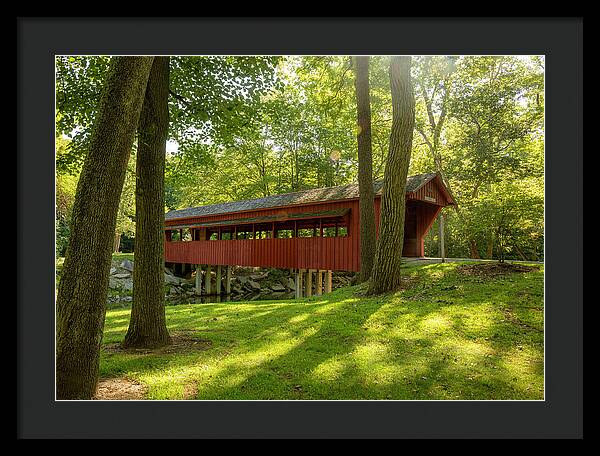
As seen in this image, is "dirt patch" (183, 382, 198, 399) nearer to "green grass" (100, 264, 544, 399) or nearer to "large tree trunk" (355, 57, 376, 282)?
"green grass" (100, 264, 544, 399)

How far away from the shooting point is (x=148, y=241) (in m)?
4.88

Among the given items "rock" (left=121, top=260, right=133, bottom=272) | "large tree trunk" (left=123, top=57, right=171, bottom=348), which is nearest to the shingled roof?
"rock" (left=121, top=260, right=133, bottom=272)

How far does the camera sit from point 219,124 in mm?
7461

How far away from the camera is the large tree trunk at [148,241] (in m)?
4.86

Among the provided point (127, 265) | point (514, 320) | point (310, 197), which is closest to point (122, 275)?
point (127, 265)

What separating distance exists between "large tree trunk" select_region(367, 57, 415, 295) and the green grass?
1.65 ft

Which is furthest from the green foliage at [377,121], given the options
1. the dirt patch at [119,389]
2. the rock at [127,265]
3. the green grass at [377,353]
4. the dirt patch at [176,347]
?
the dirt patch at [119,389]

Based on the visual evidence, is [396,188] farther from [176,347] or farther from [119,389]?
[119,389]

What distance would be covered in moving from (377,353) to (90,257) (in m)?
2.88

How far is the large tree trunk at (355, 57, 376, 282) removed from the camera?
29.7ft

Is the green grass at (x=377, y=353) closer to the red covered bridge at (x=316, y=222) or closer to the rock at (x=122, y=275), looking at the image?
the red covered bridge at (x=316, y=222)

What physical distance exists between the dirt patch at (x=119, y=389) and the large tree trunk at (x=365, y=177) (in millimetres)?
6133
